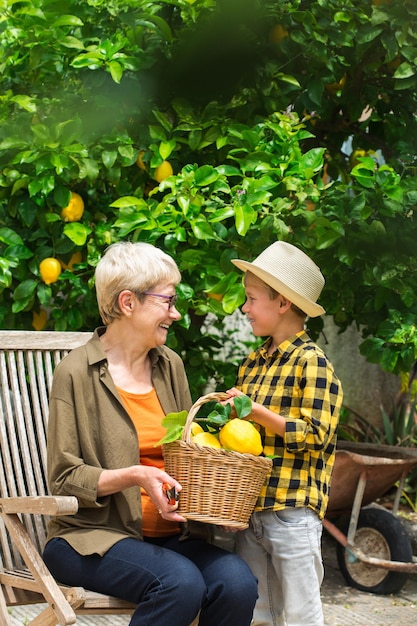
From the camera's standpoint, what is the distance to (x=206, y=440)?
256 centimetres

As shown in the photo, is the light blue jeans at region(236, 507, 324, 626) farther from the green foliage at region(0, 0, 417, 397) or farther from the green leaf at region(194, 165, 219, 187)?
the green leaf at region(194, 165, 219, 187)

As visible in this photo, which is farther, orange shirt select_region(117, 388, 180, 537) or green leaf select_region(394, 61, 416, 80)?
green leaf select_region(394, 61, 416, 80)

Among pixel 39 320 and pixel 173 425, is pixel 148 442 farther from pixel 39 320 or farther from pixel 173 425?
pixel 39 320

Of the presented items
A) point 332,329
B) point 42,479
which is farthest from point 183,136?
point 332,329

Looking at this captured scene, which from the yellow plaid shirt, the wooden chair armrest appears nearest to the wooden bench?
the wooden chair armrest

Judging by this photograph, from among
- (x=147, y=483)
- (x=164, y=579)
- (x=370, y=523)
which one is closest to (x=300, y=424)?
(x=147, y=483)

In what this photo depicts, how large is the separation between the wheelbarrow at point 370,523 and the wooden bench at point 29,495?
144 cm

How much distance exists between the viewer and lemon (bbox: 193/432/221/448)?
2.55 m

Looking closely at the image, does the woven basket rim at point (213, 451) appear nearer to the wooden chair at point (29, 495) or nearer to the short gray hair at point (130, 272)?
the wooden chair at point (29, 495)

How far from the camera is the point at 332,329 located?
20.9 ft

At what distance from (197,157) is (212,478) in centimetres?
181

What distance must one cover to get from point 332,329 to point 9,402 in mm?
3566

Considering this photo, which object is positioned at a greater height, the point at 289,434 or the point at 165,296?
the point at 165,296

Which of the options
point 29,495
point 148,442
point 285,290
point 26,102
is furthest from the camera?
point 26,102
